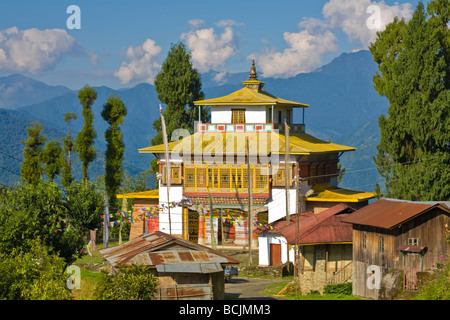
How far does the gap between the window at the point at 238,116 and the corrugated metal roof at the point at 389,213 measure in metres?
19.2

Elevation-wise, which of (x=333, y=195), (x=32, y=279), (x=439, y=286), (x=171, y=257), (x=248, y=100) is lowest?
(x=439, y=286)

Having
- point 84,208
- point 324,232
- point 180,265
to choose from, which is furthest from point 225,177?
point 180,265

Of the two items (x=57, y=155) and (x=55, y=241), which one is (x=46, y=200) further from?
(x=57, y=155)

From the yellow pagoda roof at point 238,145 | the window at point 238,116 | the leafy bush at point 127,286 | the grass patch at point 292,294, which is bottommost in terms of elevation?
the grass patch at point 292,294

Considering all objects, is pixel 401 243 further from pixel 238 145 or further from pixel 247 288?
pixel 238 145

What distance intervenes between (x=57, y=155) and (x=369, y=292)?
1554 inches

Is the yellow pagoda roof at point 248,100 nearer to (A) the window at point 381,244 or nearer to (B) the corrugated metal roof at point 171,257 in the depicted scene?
(A) the window at point 381,244

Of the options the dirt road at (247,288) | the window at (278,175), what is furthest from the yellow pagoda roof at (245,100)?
the dirt road at (247,288)

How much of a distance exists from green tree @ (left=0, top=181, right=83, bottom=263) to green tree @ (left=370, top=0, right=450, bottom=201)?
2410cm

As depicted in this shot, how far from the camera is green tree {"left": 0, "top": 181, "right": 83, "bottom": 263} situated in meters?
40.4

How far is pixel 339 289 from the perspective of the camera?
141 feet

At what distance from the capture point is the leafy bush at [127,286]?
1077 inches

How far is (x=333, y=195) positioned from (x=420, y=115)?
855cm

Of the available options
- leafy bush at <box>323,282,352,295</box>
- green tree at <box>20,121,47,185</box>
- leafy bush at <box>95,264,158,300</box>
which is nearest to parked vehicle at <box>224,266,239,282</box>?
leafy bush at <box>323,282,352,295</box>
